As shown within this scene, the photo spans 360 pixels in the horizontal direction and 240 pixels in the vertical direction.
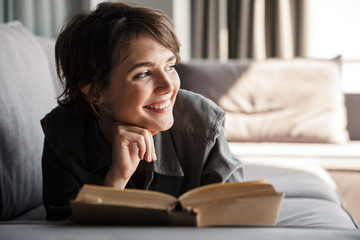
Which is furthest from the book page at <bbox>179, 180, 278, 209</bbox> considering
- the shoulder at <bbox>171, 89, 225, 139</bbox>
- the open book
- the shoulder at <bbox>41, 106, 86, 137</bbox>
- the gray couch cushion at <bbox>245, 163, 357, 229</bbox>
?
the shoulder at <bbox>41, 106, 86, 137</bbox>

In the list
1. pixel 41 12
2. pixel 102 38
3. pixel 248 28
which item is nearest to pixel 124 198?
pixel 102 38

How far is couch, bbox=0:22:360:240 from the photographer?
0.64 meters

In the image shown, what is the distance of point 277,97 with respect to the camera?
8.20 ft

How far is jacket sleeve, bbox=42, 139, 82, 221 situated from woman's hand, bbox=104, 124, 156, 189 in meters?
0.17

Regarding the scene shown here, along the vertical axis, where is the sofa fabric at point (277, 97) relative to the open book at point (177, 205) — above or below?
below

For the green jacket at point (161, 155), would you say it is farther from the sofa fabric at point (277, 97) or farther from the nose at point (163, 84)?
the sofa fabric at point (277, 97)

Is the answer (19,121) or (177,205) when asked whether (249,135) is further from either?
(177,205)

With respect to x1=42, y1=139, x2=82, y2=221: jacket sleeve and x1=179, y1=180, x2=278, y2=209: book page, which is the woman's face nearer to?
x1=42, y1=139, x2=82, y2=221: jacket sleeve

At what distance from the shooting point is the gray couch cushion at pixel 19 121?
1.20 metres

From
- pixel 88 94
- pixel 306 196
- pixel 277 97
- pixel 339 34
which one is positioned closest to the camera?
pixel 88 94

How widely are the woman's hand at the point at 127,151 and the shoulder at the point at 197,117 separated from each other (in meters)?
0.21

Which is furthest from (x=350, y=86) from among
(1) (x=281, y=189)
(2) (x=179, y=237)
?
(2) (x=179, y=237)

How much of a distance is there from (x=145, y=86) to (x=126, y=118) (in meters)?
0.11

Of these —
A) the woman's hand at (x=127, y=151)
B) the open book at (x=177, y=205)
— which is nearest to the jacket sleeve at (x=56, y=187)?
the woman's hand at (x=127, y=151)
